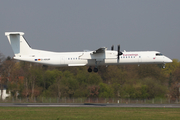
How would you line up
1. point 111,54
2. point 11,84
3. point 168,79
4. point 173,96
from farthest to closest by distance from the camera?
1. point 168,79
2. point 11,84
3. point 173,96
4. point 111,54

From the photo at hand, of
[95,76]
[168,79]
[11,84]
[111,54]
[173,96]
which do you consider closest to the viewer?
[111,54]

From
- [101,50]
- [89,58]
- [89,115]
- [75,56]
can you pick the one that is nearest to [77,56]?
[75,56]

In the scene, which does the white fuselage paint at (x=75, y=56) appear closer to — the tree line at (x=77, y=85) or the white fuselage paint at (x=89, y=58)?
the white fuselage paint at (x=89, y=58)

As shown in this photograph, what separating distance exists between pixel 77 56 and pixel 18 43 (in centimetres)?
837

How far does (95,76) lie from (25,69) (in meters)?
16.6

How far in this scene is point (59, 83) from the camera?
190 ft

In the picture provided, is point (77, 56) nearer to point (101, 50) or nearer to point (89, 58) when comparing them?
point (89, 58)

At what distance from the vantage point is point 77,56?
34.5m

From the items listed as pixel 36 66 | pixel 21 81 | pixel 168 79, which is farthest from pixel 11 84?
Answer: pixel 168 79

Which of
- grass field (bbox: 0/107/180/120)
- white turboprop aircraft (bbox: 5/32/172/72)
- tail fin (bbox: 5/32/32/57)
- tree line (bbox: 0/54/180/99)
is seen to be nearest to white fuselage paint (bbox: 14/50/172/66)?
white turboprop aircraft (bbox: 5/32/172/72)

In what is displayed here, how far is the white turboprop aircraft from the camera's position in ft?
112

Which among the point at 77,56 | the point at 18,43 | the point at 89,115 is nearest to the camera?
the point at 89,115

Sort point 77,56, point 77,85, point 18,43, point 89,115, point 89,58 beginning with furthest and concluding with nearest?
1. point 77,85
2. point 18,43
3. point 77,56
4. point 89,58
5. point 89,115

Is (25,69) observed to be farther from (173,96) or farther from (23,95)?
(173,96)
